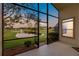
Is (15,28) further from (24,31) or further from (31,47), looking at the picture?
(31,47)

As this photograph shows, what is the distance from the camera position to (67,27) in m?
7.61

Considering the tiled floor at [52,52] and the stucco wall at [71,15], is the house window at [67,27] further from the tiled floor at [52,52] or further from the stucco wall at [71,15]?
the tiled floor at [52,52]

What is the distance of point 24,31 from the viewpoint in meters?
5.27

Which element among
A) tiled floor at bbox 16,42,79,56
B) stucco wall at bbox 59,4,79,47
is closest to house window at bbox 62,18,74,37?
stucco wall at bbox 59,4,79,47

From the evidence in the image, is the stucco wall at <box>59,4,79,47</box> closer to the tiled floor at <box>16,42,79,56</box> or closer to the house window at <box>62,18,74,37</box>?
the house window at <box>62,18,74,37</box>

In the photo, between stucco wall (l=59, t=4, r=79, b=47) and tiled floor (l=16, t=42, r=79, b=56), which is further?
stucco wall (l=59, t=4, r=79, b=47)

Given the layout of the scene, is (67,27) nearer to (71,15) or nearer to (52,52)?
(71,15)

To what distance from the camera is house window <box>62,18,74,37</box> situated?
284 inches

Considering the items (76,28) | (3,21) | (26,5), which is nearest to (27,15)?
(26,5)

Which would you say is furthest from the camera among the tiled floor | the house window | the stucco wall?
the house window

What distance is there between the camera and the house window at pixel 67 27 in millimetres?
7214

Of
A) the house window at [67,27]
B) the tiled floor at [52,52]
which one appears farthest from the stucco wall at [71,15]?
the tiled floor at [52,52]

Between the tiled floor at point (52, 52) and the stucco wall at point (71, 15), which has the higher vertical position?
the stucco wall at point (71, 15)

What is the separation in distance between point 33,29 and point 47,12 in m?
1.11
